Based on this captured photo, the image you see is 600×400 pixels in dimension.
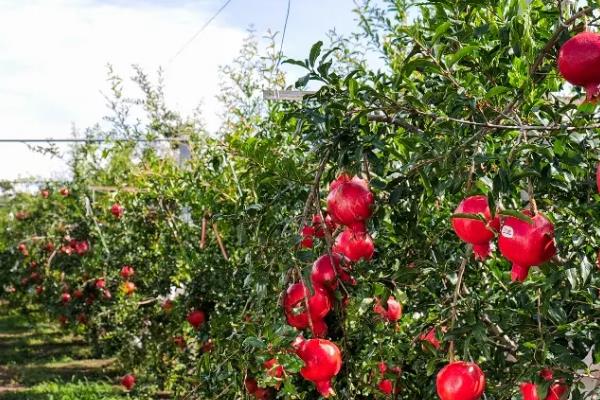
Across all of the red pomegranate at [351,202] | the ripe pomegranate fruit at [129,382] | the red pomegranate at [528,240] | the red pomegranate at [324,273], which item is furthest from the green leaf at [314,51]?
the ripe pomegranate fruit at [129,382]

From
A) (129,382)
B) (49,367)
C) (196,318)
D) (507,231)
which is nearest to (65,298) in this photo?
(49,367)

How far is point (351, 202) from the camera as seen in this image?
120 cm

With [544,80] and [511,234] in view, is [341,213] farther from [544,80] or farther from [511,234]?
[544,80]

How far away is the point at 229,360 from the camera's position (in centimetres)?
127

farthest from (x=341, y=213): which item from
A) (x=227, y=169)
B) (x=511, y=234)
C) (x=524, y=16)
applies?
(x=227, y=169)

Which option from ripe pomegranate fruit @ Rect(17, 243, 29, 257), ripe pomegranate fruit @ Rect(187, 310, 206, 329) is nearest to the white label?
ripe pomegranate fruit @ Rect(187, 310, 206, 329)

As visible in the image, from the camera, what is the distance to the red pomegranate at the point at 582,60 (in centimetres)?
86

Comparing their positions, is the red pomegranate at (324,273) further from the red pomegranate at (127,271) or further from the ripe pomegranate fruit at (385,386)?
the red pomegranate at (127,271)

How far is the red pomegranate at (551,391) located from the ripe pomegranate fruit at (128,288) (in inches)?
166

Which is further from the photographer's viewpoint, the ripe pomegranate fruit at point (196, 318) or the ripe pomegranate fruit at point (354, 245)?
the ripe pomegranate fruit at point (196, 318)

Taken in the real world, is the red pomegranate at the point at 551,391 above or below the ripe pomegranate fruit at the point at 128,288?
below

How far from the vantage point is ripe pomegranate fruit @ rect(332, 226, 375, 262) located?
4.22 feet

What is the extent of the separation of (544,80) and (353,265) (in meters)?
0.49

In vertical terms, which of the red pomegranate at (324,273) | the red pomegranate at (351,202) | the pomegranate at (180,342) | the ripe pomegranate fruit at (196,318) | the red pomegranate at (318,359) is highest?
the red pomegranate at (351,202)
